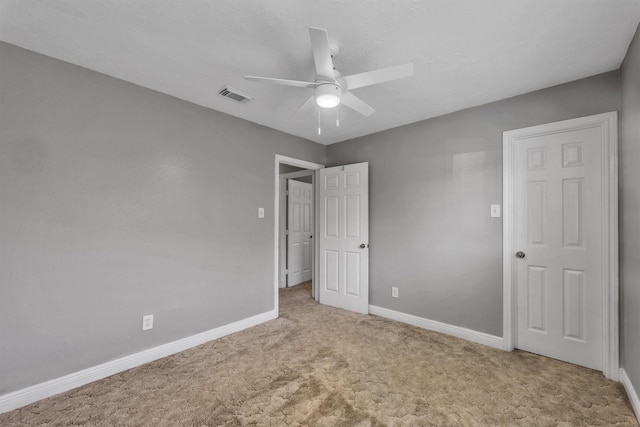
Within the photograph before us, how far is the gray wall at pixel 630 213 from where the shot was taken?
70.2 inches

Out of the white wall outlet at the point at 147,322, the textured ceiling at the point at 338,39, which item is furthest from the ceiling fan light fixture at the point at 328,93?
the white wall outlet at the point at 147,322

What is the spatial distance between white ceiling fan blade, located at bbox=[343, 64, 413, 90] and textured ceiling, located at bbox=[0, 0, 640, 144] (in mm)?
257

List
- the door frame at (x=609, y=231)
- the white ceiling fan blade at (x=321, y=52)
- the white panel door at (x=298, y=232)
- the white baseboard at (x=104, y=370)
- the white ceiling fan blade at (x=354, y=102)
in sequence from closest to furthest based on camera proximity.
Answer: the white ceiling fan blade at (x=321, y=52), the white baseboard at (x=104, y=370), the white ceiling fan blade at (x=354, y=102), the door frame at (x=609, y=231), the white panel door at (x=298, y=232)

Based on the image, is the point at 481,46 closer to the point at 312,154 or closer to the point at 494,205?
the point at 494,205

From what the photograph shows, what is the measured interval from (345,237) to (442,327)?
1566mm

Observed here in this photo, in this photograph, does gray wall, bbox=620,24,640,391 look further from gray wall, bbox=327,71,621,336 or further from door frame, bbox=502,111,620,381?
gray wall, bbox=327,71,621,336

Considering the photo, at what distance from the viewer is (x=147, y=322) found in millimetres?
2465

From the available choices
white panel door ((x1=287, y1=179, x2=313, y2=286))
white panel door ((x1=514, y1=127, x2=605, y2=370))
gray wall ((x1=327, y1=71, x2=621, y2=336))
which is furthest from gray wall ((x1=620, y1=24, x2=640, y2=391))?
white panel door ((x1=287, y1=179, x2=313, y2=286))

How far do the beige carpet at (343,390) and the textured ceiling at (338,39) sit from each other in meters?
2.38

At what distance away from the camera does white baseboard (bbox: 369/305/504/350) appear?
2744mm

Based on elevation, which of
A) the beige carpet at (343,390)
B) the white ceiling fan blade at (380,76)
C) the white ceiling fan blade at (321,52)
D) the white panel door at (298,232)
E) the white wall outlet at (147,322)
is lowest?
the beige carpet at (343,390)

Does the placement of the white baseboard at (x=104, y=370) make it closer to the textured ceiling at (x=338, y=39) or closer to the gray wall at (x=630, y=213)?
the textured ceiling at (x=338, y=39)

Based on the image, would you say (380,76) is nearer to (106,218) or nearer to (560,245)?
(560,245)

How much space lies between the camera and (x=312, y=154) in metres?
4.09
